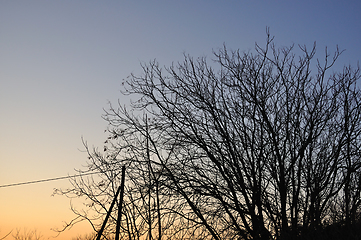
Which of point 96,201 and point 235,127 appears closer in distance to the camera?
point 235,127

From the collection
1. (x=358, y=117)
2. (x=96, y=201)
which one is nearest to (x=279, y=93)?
(x=358, y=117)

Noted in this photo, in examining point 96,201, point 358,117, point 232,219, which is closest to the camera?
point 232,219

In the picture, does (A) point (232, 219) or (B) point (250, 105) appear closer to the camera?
(A) point (232, 219)

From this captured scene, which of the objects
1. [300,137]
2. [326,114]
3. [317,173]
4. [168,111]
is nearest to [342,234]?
[317,173]

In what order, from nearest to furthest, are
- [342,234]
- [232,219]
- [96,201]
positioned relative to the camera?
[342,234] < [232,219] < [96,201]

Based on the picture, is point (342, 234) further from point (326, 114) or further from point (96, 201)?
point (96, 201)

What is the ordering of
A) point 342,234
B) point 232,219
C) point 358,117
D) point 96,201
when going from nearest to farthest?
point 342,234 → point 232,219 → point 358,117 → point 96,201

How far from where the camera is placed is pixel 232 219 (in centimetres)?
1082

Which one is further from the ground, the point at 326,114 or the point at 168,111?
the point at 168,111

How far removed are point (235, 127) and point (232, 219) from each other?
2897 millimetres

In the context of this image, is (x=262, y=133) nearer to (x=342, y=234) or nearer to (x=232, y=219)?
(x=232, y=219)

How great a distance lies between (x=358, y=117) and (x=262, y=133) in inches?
125

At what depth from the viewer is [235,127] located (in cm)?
1166

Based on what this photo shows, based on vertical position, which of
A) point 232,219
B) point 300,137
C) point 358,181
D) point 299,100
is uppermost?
point 299,100
